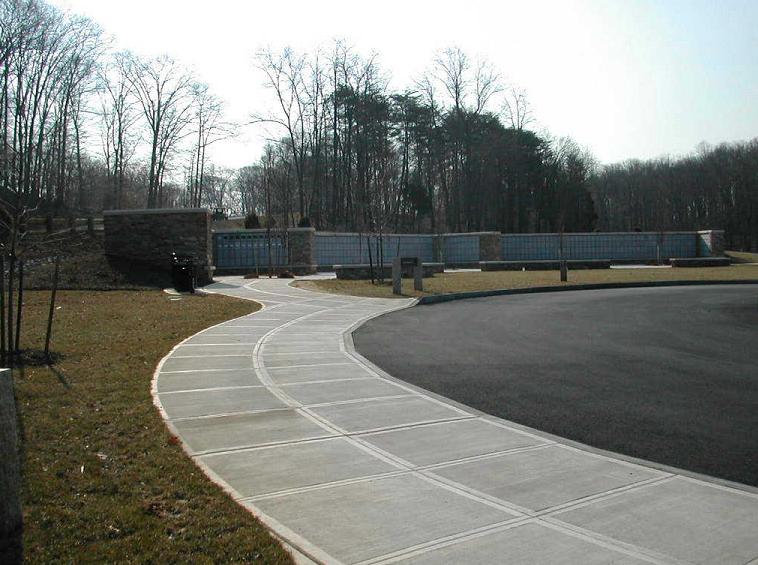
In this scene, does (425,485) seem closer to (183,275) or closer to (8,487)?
(8,487)

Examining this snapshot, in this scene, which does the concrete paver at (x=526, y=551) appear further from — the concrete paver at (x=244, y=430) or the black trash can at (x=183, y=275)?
the black trash can at (x=183, y=275)

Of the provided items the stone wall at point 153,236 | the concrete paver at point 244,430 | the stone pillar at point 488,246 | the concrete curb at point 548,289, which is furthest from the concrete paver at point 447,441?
the stone pillar at point 488,246

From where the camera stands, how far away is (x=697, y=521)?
4.10 meters

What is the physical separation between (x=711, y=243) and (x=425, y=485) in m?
49.8

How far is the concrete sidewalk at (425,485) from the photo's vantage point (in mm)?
3793

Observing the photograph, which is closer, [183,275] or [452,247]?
[183,275]

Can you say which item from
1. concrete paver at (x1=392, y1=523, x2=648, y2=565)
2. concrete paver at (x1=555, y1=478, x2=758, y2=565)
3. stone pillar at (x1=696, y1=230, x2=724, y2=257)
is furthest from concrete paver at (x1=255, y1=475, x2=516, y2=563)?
stone pillar at (x1=696, y1=230, x2=724, y2=257)

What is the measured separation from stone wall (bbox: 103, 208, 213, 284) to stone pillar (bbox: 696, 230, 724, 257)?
37.9 metres

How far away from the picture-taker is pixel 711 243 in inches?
1898

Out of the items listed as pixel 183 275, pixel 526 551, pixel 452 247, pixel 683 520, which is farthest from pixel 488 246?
pixel 526 551

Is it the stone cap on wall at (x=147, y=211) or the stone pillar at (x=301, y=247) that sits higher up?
the stone cap on wall at (x=147, y=211)

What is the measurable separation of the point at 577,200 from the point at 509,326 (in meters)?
55.8

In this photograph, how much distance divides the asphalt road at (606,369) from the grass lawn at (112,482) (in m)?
3.40

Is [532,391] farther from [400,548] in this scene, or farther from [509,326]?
[509,326]
